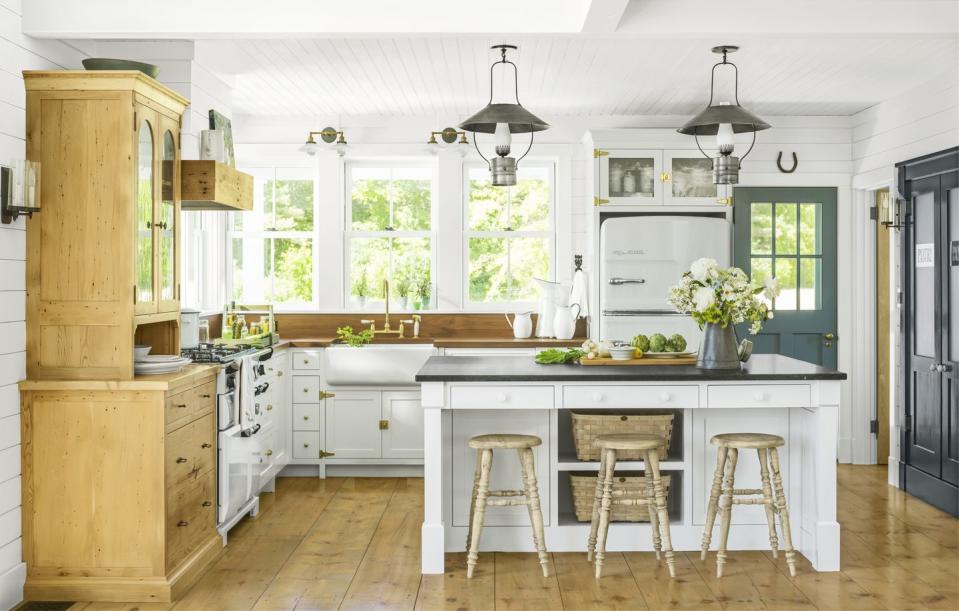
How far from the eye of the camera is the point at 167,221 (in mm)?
4129

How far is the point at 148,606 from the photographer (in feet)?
11.8

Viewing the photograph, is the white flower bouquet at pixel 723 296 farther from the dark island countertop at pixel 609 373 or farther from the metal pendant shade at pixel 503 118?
the metal pendant shade at pixel 503 118

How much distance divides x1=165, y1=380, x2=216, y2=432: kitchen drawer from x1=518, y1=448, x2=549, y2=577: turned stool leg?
1523 mm

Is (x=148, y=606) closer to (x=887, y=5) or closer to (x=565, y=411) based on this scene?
(x=565, y=411)

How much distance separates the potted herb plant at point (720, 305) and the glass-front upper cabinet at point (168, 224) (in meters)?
2.44

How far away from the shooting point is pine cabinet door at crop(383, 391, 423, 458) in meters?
6.05

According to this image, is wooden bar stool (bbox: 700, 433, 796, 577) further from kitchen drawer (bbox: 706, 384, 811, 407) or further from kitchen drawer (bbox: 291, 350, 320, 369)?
kitchen drawer (bbox: 291, 350, 320, 369)

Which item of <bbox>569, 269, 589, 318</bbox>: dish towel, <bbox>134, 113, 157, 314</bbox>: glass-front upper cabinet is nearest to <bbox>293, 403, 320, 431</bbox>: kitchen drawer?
<bbox>569, 269, 589, 318</bbox>: dish towel

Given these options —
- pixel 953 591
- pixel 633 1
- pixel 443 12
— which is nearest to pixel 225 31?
pixel 443 12

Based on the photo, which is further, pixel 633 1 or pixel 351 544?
pixel 351 544

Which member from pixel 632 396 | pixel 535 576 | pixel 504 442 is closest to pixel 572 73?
pixel 632 396

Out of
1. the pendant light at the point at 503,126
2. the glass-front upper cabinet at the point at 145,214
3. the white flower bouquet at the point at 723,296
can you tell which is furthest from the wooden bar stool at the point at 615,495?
the glass-front upper cabinet at the point at 145,214

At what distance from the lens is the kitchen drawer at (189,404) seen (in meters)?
3.74

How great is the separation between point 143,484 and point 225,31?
6.74 feet
